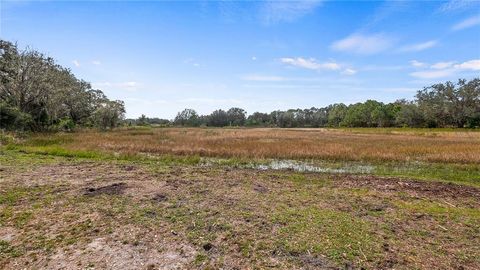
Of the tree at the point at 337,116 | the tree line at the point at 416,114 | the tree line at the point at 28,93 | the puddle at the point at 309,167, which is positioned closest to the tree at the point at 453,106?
the tree line at the point at 416,114

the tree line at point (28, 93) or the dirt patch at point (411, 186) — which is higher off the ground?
the tree line at point (28, 93)

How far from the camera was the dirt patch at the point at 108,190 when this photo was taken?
8413mm

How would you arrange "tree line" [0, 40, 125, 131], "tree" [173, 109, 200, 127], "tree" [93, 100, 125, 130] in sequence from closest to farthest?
"tree line" [0, 40, 125, 131] → "tree" [93, 100, 125, 130] → "tree" [173, 109, 200, 127]

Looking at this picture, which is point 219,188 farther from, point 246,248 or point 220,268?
point 220,268

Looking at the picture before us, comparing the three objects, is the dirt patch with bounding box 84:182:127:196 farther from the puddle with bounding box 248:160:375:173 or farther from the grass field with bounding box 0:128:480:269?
the puddle with bounding box 248:160:375:173

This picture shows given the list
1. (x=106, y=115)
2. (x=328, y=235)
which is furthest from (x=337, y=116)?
(x=328, y=235)

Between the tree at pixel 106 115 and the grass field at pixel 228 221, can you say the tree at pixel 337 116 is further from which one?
the grass field at pixel 228 221

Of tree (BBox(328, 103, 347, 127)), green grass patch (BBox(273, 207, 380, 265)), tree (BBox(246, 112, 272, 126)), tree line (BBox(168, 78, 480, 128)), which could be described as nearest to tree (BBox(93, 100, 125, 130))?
green grass patch (BBox(273, 207, 380, 265))

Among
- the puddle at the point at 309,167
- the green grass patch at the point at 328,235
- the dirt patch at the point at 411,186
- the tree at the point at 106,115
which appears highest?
the tree at the point at 106,115

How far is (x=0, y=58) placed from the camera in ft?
117

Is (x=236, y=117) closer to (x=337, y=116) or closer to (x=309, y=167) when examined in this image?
(x=337, y=116)

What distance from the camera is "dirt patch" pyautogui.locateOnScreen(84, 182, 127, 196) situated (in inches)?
331

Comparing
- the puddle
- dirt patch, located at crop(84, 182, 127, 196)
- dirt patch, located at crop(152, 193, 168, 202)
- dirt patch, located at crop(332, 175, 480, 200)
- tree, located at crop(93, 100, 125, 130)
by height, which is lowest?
the puddle

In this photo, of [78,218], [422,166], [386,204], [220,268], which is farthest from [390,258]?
[422,166]
